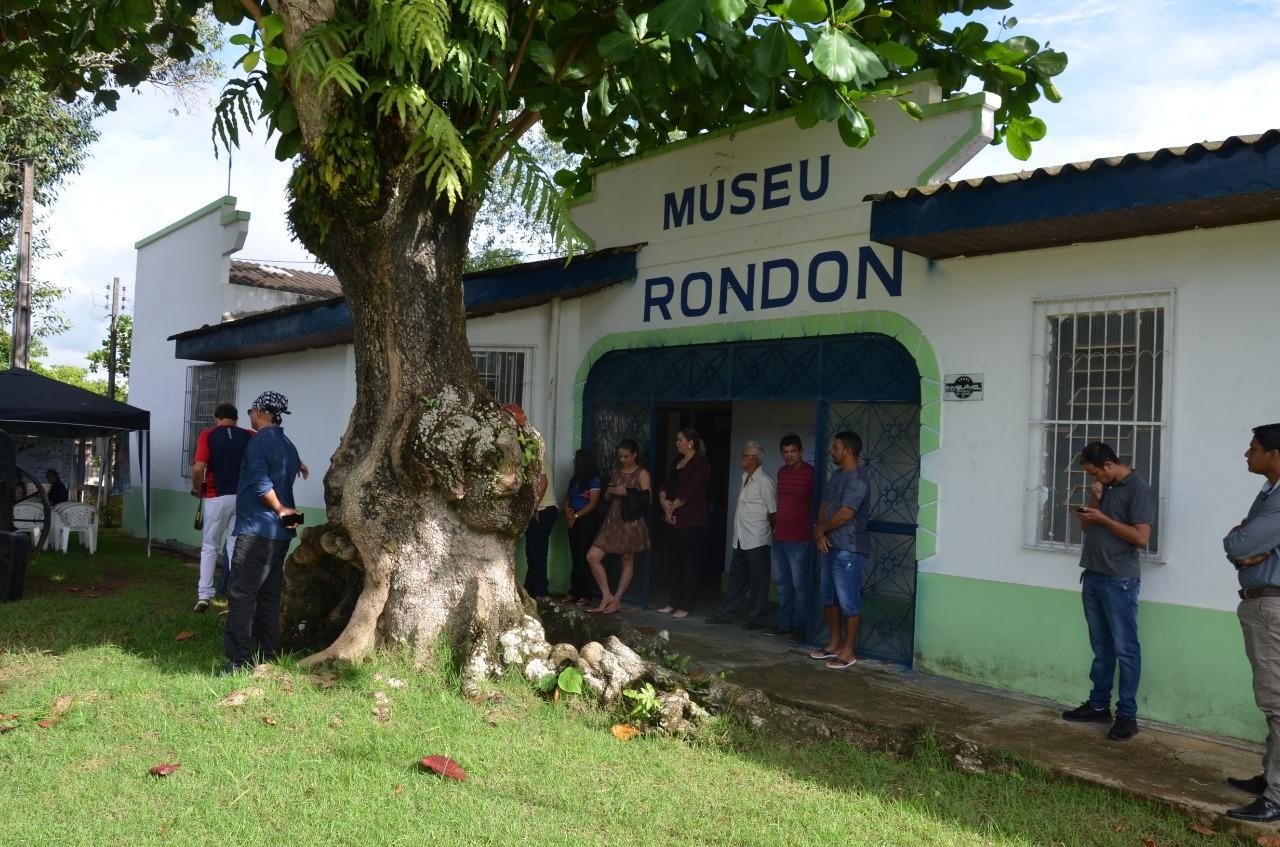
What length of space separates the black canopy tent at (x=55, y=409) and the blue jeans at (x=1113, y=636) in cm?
1099

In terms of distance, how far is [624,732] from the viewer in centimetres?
562

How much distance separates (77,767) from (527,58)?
16.8ft

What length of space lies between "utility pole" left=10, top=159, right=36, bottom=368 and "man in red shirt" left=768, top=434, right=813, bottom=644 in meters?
14.9

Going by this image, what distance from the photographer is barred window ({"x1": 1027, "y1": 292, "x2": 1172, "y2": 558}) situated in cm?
640

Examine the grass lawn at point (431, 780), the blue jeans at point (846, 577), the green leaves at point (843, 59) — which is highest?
the green leaves at point (843, 59)

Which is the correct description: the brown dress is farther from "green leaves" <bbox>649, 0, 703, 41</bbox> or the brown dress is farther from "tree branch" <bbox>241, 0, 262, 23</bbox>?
"tree branch" <bbox>241, 0, 262, 23</bbox>

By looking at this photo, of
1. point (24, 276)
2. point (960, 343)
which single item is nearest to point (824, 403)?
point (960, 343)

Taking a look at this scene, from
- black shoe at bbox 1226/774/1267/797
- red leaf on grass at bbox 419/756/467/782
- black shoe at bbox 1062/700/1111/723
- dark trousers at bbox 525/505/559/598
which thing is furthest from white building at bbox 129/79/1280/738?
red leaf on grass at bbox 419/756/467/782

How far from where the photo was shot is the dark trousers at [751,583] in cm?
888

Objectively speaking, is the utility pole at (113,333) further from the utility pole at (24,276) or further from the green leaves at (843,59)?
the green leaves at (843,59)

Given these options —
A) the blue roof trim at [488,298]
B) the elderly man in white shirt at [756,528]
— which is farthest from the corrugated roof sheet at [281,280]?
the elderly man in white shirt at [756,528]

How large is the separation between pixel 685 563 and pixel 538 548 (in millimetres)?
1349

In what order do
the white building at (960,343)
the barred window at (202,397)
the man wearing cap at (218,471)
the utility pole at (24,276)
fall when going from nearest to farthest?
the white building at (960,343)
the man wearing cap at (218,471)
the barred window at (202,397)
the utility pole at (24,276)

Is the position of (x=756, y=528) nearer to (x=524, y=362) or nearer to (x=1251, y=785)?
(x=524, y=362)
